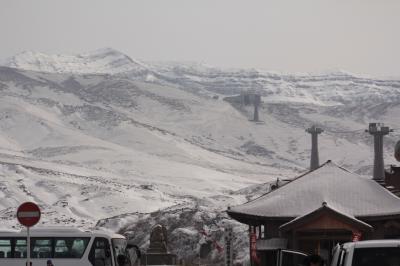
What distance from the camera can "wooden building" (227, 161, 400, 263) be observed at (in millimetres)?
38562

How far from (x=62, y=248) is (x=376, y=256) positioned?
50.6 feet

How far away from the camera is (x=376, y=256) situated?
582 inches

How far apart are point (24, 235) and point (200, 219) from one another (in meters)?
45.3

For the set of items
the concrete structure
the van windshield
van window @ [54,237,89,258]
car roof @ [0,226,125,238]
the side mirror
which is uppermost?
the van windshield

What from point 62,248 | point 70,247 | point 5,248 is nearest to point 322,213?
point 70,247

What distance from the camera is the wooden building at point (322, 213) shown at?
38.6m

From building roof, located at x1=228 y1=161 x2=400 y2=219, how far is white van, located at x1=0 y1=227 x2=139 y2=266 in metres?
11.4

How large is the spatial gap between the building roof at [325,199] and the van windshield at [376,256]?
24.5m

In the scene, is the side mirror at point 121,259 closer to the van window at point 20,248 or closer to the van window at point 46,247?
the van window at point 46,247

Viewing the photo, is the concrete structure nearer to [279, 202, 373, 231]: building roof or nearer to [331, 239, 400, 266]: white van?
[279, 202, 373, 231]: building roof

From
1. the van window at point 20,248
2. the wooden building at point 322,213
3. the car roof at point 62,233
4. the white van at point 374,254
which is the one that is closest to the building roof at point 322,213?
the wooden building at point 322,213

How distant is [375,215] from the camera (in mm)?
39219

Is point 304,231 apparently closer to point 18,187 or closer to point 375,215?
point 375,215

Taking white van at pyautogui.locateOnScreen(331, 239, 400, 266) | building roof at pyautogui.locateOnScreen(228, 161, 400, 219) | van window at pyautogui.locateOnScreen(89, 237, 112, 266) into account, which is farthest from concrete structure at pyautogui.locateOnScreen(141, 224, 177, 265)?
white van at pyautogui.locateOnScreen(331, 239, 400, 266)
